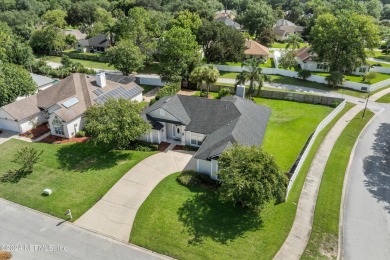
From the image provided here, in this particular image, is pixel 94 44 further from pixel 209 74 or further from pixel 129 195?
pixel 129 195

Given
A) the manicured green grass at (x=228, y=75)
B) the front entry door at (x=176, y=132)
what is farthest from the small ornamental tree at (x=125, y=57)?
the front entry door at (x=176, y=132)

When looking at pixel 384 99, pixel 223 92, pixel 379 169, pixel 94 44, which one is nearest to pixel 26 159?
pixel 223 92

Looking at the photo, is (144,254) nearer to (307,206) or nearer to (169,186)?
(169,186)

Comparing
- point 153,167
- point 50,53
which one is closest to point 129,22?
point 50,53

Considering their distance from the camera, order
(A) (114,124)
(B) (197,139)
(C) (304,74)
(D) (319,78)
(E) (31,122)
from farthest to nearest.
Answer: (C) (304,74)
(D) (319,78)
(E) (31,122)
(B) (197,139)
(A) (114,124)

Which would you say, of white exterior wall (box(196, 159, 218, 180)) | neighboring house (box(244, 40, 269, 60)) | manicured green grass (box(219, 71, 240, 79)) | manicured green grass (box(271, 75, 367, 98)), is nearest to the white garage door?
white exterior wall (box(196, 159, 218, 180))

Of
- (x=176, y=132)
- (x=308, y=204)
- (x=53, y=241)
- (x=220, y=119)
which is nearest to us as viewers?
(x=53, y=241)

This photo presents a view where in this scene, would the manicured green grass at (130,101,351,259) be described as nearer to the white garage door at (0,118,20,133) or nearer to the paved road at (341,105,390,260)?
the paved road at (341,105,390,260)
